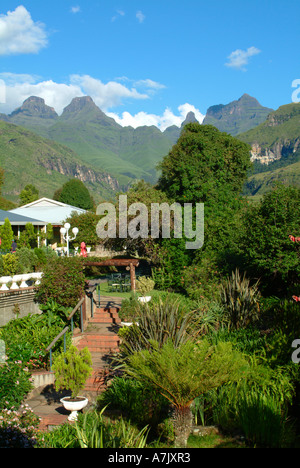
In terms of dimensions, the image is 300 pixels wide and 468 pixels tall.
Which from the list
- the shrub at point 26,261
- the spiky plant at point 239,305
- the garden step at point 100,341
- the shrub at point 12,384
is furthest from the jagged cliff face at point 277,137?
the shrub at point 12,384

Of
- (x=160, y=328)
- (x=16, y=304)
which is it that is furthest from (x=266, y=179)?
(x=160, y=328)

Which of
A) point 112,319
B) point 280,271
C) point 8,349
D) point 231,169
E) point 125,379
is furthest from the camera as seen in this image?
point 231,169

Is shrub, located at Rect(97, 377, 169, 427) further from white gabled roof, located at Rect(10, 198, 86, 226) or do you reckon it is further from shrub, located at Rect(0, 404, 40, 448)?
white gabled roof, located at Rect(10, 198, 86, 226)

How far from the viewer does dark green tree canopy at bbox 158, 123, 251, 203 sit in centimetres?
2153

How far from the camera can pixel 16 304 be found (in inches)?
481

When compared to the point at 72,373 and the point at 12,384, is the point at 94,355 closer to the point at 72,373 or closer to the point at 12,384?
the point at 72,373

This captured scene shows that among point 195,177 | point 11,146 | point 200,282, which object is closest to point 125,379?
point 200,282

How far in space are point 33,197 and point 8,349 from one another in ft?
168

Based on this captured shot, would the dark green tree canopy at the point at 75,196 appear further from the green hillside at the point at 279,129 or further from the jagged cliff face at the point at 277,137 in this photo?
the green hillside at the point at 279,129

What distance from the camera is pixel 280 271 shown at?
12.0 metres
